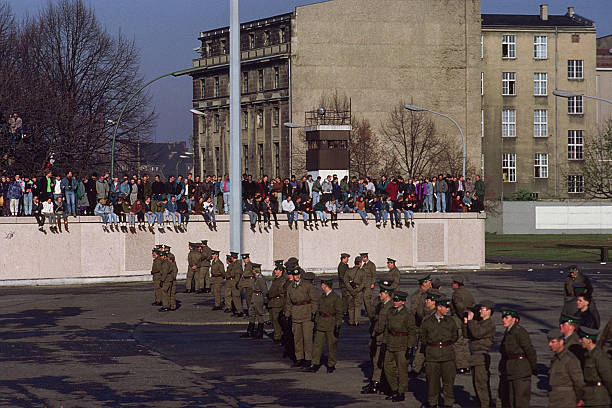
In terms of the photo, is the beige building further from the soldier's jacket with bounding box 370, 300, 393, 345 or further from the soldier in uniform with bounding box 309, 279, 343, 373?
the soldier's jacket with bounding box 370, 300, 393, 345

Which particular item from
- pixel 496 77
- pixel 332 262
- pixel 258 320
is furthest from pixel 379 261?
pixel 496 77

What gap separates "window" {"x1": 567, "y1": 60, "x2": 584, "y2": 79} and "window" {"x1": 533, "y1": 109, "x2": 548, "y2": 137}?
4.14 meters

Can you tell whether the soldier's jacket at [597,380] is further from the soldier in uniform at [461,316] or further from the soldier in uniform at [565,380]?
the soldier in uniform at [461,316]

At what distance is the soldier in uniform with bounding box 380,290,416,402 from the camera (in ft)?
57.6

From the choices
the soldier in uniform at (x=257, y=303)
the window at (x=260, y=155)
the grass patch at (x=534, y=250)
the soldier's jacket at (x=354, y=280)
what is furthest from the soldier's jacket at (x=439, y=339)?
the window at (x=260, y=155)

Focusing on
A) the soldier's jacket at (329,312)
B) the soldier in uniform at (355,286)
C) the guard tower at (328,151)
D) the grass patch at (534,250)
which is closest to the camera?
the soldier's jacket at (329,312)

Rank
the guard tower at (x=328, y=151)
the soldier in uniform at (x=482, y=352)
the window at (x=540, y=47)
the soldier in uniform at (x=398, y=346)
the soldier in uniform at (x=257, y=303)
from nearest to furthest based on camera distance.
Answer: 1. the soldier in uniform at (x=482, y=352)
2. the soldier in uniform at (x=398, y=346)
3. the soldier in uniform at (x=257, y=303)
4. the guard tower at (x=328, y=151)
5. the window at (x=540, y=47)

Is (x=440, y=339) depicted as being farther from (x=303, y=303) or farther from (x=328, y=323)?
(x=303, y=303)

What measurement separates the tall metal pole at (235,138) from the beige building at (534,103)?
71.9 meters

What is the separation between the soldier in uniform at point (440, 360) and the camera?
54.2 ft

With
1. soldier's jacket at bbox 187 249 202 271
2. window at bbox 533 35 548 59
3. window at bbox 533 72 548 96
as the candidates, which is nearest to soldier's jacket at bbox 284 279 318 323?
→ soldier's jacket at bbox 187 249 202 271

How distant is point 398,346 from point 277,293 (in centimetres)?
704

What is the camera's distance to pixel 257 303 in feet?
82.8

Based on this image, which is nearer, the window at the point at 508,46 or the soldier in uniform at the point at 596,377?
the soldier in uniform at the point at 596,377
